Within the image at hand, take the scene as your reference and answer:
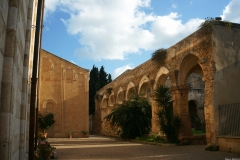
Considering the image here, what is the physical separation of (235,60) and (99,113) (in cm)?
2019

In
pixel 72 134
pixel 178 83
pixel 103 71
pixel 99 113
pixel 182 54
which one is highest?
pixel 103 71

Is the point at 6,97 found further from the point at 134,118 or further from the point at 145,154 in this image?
the point at 134,118

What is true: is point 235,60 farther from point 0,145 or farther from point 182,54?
point 0,145

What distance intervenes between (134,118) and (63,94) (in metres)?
9.35

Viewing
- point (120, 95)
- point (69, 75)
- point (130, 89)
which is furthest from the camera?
point (69, 75)

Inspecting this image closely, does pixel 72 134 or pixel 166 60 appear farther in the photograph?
pixel 72 134

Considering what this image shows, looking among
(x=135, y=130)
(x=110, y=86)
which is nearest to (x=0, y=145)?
(x=135, y=130)

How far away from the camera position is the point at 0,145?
7.52ft

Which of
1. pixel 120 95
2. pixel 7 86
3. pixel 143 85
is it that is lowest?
pixel 7 86

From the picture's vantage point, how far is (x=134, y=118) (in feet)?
53.5

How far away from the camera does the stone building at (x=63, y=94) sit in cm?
2247

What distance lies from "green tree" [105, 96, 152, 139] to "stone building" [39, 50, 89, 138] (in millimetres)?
6798

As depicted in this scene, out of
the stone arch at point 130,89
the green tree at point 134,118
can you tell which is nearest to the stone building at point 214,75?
the green tree at point 134,118

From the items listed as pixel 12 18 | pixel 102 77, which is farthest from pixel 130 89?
pixel 102 77
